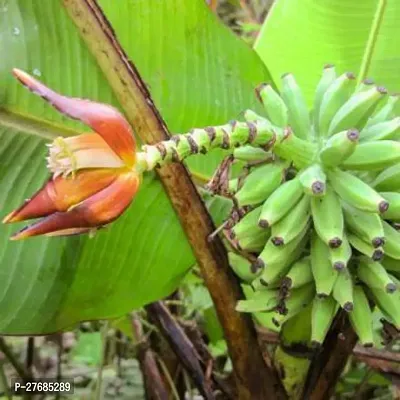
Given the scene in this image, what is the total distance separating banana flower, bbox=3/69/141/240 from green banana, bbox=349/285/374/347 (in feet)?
1.00

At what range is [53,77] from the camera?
851 mm

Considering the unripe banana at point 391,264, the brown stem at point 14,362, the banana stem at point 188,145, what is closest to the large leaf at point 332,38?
the unripe banana at point 391,264

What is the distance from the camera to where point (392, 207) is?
65cm

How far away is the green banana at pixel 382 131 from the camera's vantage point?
0.65 meters

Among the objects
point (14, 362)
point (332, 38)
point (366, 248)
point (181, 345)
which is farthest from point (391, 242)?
point (14, 362)

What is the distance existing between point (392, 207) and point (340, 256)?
0.22 feet

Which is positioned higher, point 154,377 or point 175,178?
point 175,178

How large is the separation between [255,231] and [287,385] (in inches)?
12.5

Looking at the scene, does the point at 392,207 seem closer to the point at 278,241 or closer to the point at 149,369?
the point at 278,241

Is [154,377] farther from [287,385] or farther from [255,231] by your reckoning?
[255,231]

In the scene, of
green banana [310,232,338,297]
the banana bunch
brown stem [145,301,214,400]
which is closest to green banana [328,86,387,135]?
the banana bunch

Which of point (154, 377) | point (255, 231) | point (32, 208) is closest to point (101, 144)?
point (32, 208)

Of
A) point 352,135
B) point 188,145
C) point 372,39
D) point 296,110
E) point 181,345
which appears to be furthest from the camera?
point 181,345

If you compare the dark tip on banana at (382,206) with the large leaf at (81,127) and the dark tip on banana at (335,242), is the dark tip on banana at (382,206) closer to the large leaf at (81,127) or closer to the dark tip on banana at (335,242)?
the dark tip on banana at (335,242)
